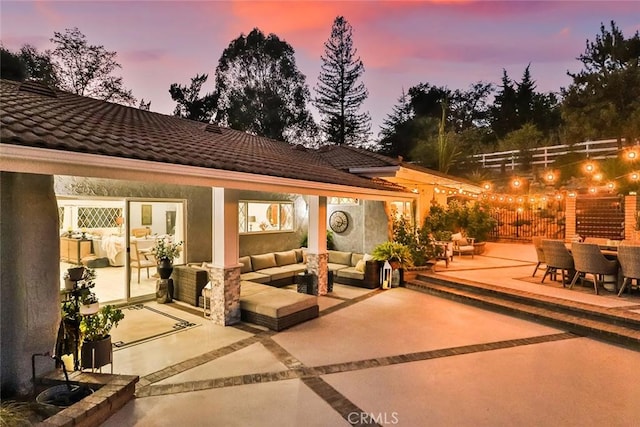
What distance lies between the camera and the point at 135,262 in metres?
9.00

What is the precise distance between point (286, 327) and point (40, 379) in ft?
12.1

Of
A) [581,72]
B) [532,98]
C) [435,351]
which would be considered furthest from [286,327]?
[532,98]

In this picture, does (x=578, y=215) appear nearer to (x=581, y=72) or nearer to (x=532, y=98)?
(x=581, y=72)

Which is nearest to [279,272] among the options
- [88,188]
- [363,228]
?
[363,228]

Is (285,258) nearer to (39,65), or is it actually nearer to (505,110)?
(39,65)

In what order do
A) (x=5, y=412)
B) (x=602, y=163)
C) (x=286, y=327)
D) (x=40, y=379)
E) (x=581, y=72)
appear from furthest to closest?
(x=581, y=72), (x=602, y=163), (x=286, y=327), (x=40, y=379), (x=5, y=412)

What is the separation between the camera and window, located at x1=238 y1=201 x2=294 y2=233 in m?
10.5

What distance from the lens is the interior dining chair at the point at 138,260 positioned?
8789 millimetres

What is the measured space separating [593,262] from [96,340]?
32.1ft

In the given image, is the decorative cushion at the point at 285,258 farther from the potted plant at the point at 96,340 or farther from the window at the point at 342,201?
the potted plant at the point at 96,340

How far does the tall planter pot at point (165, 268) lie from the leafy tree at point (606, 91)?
21488 mm

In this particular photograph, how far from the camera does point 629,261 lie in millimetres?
7809

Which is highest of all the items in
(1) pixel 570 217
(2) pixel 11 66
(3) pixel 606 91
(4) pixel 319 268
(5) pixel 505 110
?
(5) pixel 505 110
